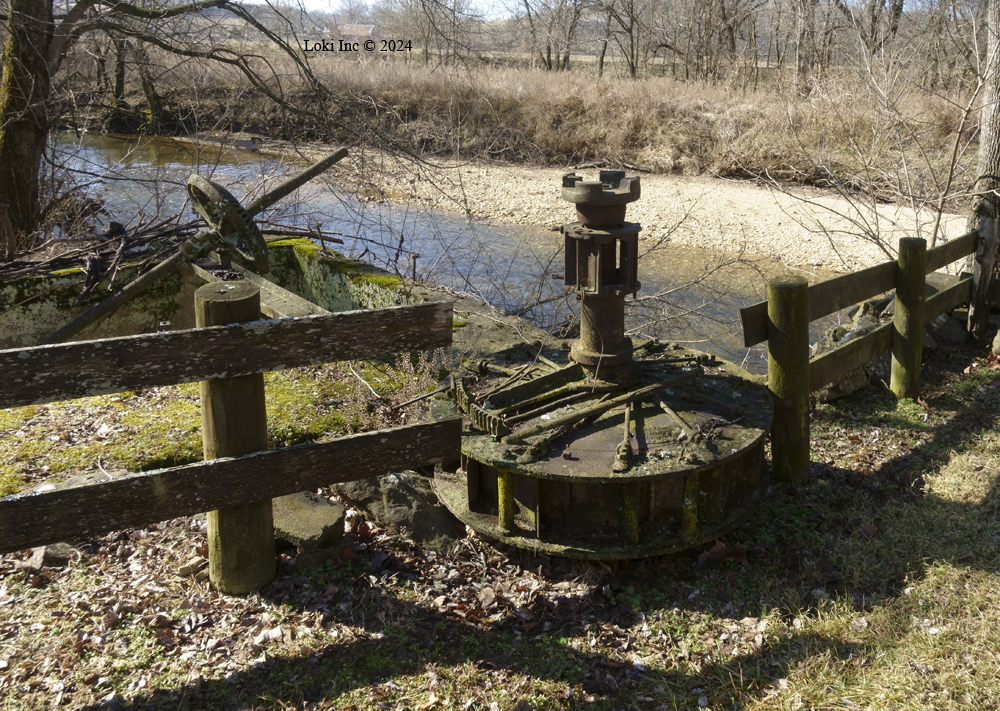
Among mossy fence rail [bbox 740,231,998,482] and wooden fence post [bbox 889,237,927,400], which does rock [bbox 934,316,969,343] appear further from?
wooden fence post [bbox 889,237,927,400]

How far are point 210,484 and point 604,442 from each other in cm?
208

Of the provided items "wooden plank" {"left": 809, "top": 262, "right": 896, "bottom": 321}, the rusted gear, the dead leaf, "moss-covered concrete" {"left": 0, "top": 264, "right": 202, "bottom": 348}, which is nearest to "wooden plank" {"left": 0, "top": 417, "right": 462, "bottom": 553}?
the dead leaf

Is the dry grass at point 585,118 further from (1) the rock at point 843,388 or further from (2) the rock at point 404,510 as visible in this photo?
(2) the rock at point 404,510

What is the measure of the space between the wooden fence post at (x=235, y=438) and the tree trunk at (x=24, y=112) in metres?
6.58

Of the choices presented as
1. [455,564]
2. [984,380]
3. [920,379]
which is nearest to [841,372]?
[920,379]

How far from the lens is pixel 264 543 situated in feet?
13.1

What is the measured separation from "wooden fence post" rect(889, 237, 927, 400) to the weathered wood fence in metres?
4.47

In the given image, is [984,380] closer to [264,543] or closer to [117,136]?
[264,543]

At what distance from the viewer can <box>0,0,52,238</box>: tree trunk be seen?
8.59m

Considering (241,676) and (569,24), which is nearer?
(241,676)

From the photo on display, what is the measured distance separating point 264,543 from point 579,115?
24.0 m

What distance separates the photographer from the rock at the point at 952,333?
808 centimetres

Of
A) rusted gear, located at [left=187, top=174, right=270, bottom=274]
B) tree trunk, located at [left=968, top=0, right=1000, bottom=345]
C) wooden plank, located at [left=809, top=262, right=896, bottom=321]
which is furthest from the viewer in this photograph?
tree trunk, located at [left=968, top=0, right=1000, bottom=345]

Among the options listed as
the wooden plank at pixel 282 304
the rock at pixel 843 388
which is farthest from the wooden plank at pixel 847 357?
the wooden plank at pixel 282 304
